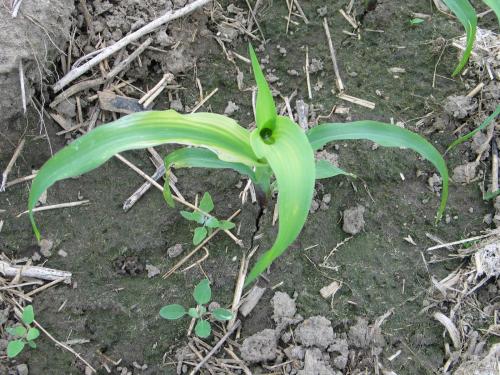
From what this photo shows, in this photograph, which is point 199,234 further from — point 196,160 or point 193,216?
point 196,160

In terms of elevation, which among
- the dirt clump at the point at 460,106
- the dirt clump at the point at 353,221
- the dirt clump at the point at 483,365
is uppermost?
the dirt clump at the point at 460,106

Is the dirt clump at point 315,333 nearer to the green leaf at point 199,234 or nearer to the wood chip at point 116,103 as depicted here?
the green leaf at point 199,234

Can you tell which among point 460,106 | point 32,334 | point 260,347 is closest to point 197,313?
point 260,347

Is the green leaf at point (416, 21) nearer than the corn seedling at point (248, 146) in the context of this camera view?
No

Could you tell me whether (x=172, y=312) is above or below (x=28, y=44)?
below

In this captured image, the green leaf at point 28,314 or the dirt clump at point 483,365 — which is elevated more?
the green leaf at point 28,314

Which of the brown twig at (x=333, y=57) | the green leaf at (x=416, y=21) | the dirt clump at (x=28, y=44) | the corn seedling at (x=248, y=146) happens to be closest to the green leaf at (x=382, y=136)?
the corn seedling at (x=248, y=146)

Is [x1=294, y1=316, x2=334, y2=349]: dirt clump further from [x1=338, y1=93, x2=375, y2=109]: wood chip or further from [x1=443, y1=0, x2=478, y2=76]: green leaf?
[x1=443, y1=0, x2=478, y2=76]: green leaf

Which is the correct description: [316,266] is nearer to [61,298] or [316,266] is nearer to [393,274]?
[393,274]
